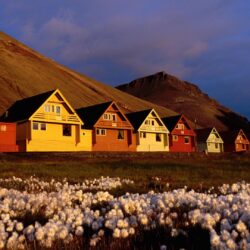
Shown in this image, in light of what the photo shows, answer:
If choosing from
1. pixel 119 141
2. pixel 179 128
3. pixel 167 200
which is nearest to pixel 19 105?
pixel 119 141

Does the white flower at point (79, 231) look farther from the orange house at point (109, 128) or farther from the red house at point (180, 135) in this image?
the red house at point (180, 135)

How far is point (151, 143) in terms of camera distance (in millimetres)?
88000

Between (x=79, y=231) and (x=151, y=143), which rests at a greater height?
(x=151, y=143)

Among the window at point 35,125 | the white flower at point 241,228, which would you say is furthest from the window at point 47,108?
the white flower at point 241,228

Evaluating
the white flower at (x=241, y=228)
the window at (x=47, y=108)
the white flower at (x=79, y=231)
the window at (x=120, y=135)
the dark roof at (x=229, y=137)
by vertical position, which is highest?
the window at (x=47, y=108)

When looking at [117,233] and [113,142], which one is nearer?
[117,233]

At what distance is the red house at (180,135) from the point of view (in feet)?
308

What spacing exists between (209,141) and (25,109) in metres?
56.9

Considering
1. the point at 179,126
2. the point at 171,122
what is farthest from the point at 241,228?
the point at 171,122

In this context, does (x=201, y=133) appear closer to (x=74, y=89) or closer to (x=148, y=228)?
(x=74, y=89)

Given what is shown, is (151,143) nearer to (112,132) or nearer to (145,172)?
(112,132)

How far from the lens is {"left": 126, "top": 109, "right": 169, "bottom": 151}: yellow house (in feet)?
280

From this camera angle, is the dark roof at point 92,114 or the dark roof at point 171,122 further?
the dark roof at point 171,122

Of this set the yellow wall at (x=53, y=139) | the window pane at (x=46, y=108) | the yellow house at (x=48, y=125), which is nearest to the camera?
the yellow house at (x=48, y=125)
